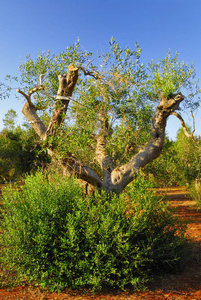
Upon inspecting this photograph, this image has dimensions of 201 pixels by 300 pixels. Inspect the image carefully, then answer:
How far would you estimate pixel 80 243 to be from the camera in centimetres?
489

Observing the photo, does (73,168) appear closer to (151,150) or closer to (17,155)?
(151,150)

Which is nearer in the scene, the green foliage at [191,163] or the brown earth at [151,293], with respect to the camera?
the brown earth at [151,293]

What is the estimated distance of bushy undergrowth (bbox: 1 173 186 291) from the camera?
4582 millimetres

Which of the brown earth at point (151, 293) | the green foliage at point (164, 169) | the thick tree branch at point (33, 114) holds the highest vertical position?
the thick tree branch at point (33, 114)

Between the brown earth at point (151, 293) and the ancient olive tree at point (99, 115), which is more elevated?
the ancient olive tree at point (99, 115)

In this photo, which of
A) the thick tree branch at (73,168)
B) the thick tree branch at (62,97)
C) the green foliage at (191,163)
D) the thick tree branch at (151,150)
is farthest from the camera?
the green foliage at (191,163)

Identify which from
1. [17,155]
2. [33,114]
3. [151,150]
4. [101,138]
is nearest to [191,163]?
[151,150]

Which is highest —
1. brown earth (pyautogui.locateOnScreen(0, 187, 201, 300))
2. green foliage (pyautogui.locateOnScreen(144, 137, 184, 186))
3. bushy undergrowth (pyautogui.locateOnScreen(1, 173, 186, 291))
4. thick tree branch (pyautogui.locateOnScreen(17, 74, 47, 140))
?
thick tree branch (pyautogui.locateOnScreen(17, 74, 47, 140))

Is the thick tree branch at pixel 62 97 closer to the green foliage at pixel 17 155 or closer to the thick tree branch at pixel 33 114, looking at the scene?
the thick tree branch at pixel 33 114

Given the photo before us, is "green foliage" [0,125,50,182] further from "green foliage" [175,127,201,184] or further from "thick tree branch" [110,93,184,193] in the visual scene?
"thick tree branch" [110,93,184,193]

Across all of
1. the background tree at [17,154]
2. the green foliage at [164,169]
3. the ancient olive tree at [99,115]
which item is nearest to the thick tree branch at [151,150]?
the ancient olive tree at [99,115]

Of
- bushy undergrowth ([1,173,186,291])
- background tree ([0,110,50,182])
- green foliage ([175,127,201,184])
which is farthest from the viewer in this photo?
background tree ([0,110,50,182])

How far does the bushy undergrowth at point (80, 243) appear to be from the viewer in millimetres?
4582

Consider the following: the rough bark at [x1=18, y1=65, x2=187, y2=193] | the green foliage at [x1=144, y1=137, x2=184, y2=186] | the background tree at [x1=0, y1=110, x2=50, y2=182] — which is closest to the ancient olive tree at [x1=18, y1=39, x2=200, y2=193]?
the rough bark at [x1=18, y1=65, x2=187, y2=193]
